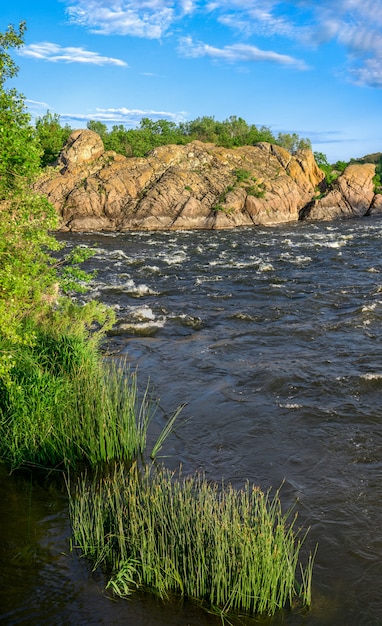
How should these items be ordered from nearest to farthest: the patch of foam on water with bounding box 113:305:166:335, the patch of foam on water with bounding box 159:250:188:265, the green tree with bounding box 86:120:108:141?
the patch of foam on water with bounding box 113:305:166:335
the patch of foam on water with bounding box 159:250:188:265
the green tree with bounding box 86:120:108:141

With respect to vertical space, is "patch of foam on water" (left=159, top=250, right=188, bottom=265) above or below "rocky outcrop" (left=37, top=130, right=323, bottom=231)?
below

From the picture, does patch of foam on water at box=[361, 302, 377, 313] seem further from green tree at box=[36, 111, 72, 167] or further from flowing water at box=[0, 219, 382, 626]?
green tree at box=[36, 111, 72, 167]

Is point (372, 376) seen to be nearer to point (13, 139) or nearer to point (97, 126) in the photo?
point (13, 139)

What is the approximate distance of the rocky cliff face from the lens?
58156 mm

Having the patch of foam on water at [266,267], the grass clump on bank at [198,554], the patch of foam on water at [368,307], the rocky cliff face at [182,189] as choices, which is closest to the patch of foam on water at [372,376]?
the patch of foam on water at [368,307]

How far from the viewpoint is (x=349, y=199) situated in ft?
212

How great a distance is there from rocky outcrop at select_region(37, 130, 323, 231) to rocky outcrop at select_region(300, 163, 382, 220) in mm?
2440

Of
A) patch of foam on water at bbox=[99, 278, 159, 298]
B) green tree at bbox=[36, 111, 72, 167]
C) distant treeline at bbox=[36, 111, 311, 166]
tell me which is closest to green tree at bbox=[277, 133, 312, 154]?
distant treeline at bbox=[36, 111, 311, 166]

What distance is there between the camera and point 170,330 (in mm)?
20516

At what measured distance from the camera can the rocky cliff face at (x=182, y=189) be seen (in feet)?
191

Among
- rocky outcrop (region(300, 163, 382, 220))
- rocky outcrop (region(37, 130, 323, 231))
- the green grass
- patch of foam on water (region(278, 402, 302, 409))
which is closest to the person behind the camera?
the green grass

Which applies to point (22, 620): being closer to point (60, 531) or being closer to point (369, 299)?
point (60, 531)

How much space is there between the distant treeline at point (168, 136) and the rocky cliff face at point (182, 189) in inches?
193

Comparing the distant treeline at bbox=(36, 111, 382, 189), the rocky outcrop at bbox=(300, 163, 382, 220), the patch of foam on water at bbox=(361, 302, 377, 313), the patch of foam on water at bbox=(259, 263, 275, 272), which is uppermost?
the distant treeline at bbox=(36, 111, 382, 189)
